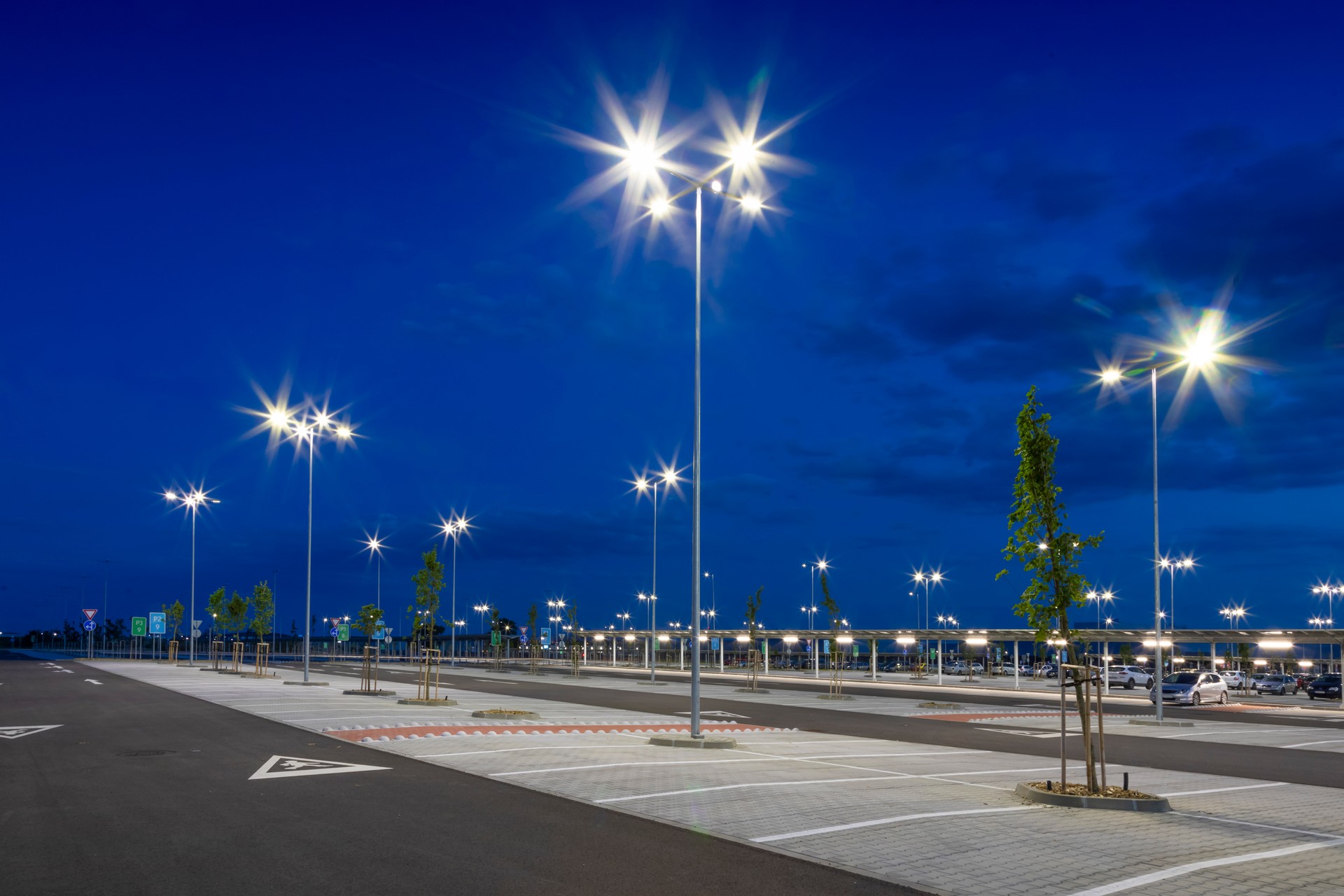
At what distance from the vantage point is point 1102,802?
1235 cm

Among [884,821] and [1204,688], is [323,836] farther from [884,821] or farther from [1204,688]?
[1204,688]

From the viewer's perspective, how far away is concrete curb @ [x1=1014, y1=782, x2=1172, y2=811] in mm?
12320

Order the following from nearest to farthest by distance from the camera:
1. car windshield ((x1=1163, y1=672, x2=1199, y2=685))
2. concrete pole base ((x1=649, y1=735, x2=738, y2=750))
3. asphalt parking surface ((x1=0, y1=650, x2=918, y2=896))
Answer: asphalt parking surface ((x1=0, y1=650, x2=918, y2=896)) < concrete pole base ((x1=649, y1=735, x2=738, y2=750)) < car windshield ((x1=1163, y1=672, x2=1199, y2=685))

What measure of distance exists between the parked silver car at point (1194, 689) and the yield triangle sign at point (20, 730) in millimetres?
40630

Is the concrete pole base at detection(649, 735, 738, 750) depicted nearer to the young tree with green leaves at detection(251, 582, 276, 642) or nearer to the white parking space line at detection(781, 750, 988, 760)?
the white parking space line at detection(781, 750, 988, 760)

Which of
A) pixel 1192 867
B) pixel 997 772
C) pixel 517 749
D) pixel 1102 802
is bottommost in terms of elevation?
pixel 997 772

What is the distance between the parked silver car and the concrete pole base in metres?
31.0

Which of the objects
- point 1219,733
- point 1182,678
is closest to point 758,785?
point 1219,733

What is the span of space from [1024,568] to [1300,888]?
19.4ft

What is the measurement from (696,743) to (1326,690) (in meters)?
51.6

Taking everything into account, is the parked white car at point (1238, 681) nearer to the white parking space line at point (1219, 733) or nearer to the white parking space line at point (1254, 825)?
the white parking space line at point (1219, 733)

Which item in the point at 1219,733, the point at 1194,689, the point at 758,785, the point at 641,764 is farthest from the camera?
the point at 1194,689

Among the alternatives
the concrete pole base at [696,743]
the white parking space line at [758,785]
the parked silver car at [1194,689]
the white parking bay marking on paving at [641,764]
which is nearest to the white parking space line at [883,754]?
the white parking bay marking on paving at [641,764]

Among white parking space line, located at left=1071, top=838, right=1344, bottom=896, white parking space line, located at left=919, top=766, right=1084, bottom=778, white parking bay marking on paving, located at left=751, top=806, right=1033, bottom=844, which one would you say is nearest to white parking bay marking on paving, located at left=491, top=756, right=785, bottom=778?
white parking space line, located at left=919, top=766, right=1084, bottom=778
